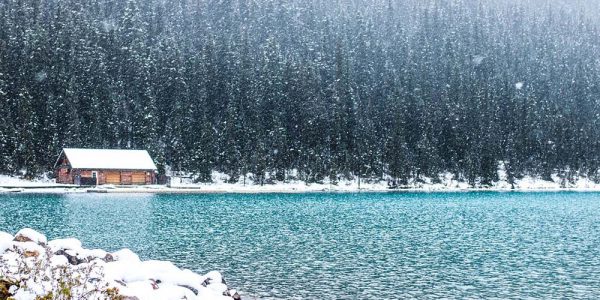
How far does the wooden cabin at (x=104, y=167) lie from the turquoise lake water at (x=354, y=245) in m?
30.9

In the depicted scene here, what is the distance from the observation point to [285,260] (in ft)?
84.4

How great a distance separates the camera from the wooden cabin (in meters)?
87.1

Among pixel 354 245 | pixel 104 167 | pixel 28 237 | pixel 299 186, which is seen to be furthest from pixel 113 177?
pixel 28 237

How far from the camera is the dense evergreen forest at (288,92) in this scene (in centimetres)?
10075

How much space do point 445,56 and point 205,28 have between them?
6343 centimetres

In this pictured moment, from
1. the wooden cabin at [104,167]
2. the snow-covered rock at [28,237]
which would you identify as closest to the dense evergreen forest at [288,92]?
the wooden cabin at [104,167]

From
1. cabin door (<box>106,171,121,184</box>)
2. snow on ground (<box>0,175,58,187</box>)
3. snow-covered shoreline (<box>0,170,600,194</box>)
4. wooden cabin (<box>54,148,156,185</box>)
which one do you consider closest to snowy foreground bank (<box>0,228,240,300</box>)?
snow-covered shoreline (<box>0,170,600,194</box>)

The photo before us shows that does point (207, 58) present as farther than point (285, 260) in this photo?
Yes

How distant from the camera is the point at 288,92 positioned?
11862cm

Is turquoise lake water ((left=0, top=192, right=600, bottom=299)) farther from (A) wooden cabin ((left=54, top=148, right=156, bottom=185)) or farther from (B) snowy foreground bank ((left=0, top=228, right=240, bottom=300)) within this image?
(A) wooden cabin ((left=54, top=148, right=156, bottom=185))

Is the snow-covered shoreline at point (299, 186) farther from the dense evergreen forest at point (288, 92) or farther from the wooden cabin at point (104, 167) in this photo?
the wooden cabin at point (104, 167)

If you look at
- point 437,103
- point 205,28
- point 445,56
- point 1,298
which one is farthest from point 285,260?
point 445,56

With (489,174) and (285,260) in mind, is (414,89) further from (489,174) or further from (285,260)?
(285,260)

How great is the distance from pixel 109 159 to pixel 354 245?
66.8 m
